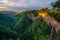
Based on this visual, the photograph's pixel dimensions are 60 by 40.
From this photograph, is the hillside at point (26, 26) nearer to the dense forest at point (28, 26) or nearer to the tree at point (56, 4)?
the dense forest at point (28, 26)

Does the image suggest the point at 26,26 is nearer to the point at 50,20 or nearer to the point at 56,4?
the point at 50,20

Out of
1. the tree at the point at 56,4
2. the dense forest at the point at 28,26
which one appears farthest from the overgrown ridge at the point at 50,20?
the tree at the point at 56,4

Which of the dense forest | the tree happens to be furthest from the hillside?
the tree

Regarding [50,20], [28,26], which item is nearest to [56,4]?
[50,20]

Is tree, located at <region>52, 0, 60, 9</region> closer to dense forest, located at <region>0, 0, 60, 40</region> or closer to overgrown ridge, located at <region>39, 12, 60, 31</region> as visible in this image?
dense forest, located at <region>0, 0, 60, 40</region>

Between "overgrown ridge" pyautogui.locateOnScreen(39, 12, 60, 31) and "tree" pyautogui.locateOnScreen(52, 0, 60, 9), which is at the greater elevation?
"tree" pyautogui.locateOnScreen(52, 0, 60, 9)

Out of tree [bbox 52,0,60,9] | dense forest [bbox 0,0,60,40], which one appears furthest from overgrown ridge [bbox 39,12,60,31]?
tree [bbox 52,0,60,9]

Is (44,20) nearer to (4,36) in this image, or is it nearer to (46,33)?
(46,33)

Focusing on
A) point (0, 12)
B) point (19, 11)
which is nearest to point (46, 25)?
point (19, 11)
